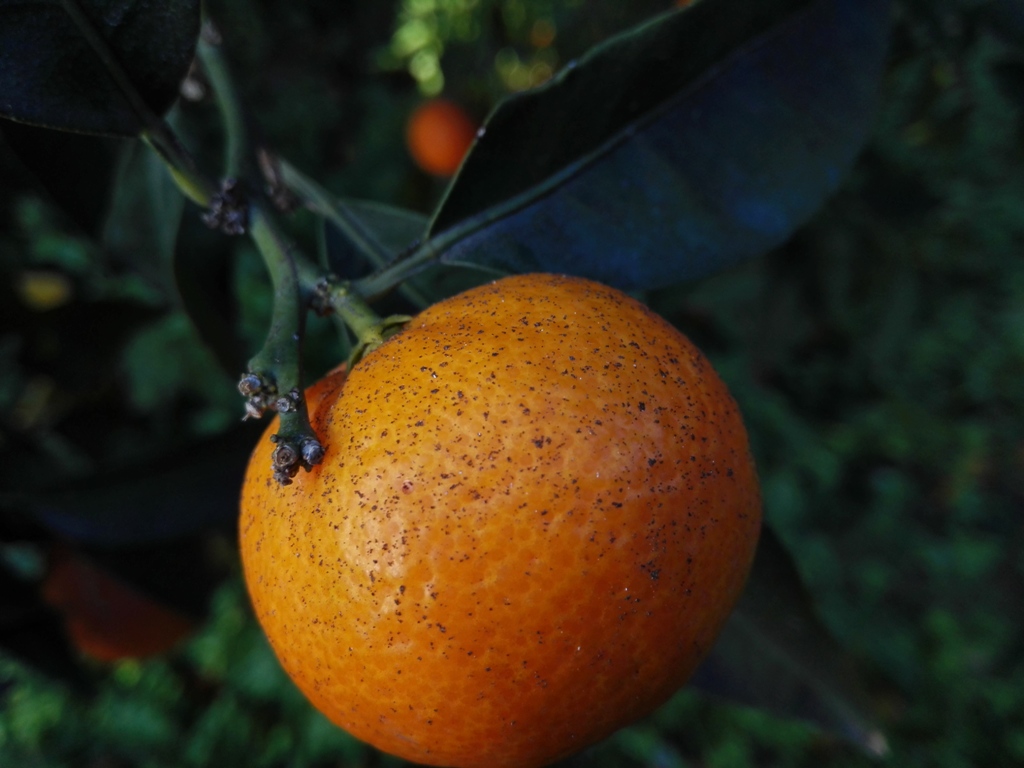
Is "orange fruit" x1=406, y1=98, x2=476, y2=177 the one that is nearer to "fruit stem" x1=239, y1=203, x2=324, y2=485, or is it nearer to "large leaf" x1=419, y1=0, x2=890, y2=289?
"large leaf" x1=419, y1=0, x2=890, y2=289

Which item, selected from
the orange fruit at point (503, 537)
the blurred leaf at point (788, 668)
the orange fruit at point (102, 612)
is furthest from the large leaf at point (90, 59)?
the orange fruit at point (102, 612)

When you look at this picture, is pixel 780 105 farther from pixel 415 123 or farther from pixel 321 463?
pixel 415 123

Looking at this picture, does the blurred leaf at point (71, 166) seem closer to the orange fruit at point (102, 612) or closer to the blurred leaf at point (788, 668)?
the orange fruit at point (102, 612)

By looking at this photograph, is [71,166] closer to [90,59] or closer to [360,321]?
[90,59]

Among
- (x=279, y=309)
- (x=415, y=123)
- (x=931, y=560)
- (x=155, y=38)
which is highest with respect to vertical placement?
(x=155, y=38)

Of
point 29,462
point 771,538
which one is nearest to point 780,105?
point 771,538

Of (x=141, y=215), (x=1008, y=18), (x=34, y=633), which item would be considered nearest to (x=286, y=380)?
(x=1008, y=18)

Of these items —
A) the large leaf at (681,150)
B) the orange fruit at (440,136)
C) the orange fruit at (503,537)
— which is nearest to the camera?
the orange fruit at (503,537)
